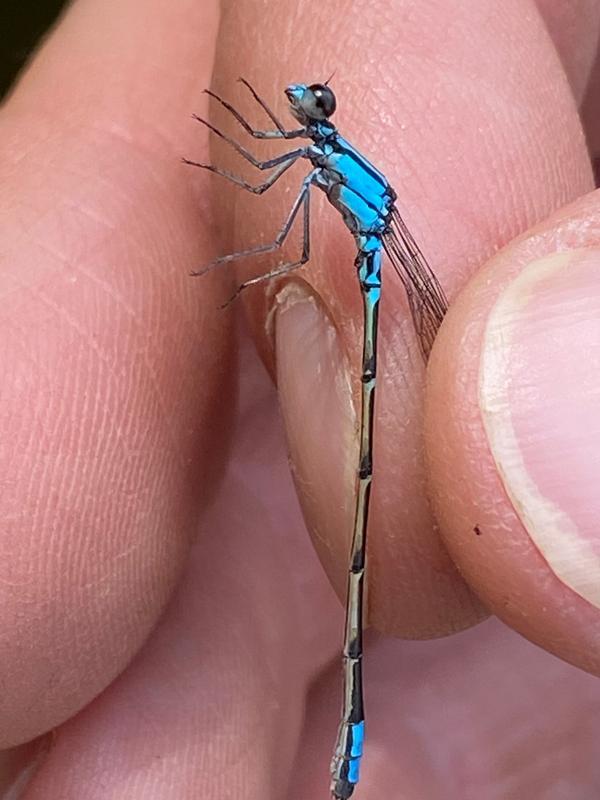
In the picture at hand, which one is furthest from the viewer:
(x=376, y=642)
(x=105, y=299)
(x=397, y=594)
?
(x=376, y=642)

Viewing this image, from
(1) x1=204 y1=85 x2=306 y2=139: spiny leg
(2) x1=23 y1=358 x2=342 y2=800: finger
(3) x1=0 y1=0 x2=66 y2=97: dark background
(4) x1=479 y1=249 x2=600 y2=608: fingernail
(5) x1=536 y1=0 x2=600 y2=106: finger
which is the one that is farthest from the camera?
(3) x1=0 y1=0 x2=66 y2=97: dark background

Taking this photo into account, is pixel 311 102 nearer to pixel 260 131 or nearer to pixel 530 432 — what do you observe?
pixel 260 131

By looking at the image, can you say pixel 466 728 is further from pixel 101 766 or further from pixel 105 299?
pixel 105 299

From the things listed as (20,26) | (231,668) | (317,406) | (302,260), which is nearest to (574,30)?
(302,260)

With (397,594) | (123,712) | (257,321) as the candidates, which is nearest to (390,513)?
(397,594)

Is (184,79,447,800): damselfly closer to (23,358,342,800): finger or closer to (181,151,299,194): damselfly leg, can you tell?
(181,151,299,194): damselfly leg

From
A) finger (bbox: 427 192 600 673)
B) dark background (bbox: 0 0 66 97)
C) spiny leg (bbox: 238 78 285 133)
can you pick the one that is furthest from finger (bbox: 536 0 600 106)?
dark background (bbox: 0 0 66 97)
